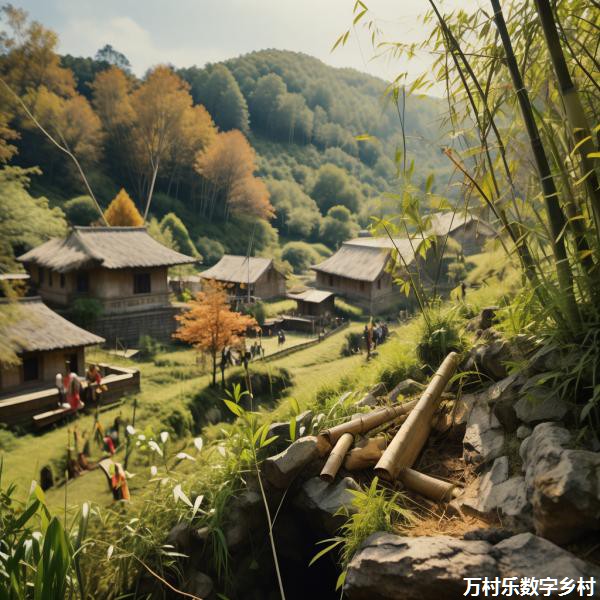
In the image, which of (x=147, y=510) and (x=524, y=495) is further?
(x=147, y=510)

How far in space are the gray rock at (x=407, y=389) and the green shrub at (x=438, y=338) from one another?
27 cm

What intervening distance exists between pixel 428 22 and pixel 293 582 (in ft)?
13.3

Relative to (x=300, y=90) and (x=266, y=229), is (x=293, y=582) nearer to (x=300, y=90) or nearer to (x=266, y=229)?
(x=266, y=229)

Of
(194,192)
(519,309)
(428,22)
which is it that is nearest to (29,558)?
(519,309)

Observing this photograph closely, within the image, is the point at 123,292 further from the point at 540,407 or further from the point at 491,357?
the point at 540,407

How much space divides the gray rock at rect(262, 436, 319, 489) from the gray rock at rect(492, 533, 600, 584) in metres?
1.52

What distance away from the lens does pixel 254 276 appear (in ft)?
91.0

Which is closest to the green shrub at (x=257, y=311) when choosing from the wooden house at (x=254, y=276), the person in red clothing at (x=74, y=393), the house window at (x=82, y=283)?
the wooden house at (x=254, y=276)

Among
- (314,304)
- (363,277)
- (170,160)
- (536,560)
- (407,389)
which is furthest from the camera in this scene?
(170,160)

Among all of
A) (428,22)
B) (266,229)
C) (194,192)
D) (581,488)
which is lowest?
(581,488)

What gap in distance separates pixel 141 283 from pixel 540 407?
68.5ft

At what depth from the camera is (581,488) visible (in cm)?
213

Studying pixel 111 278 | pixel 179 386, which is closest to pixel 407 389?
→ pixel 179 386

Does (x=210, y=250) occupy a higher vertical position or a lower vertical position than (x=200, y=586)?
higher
